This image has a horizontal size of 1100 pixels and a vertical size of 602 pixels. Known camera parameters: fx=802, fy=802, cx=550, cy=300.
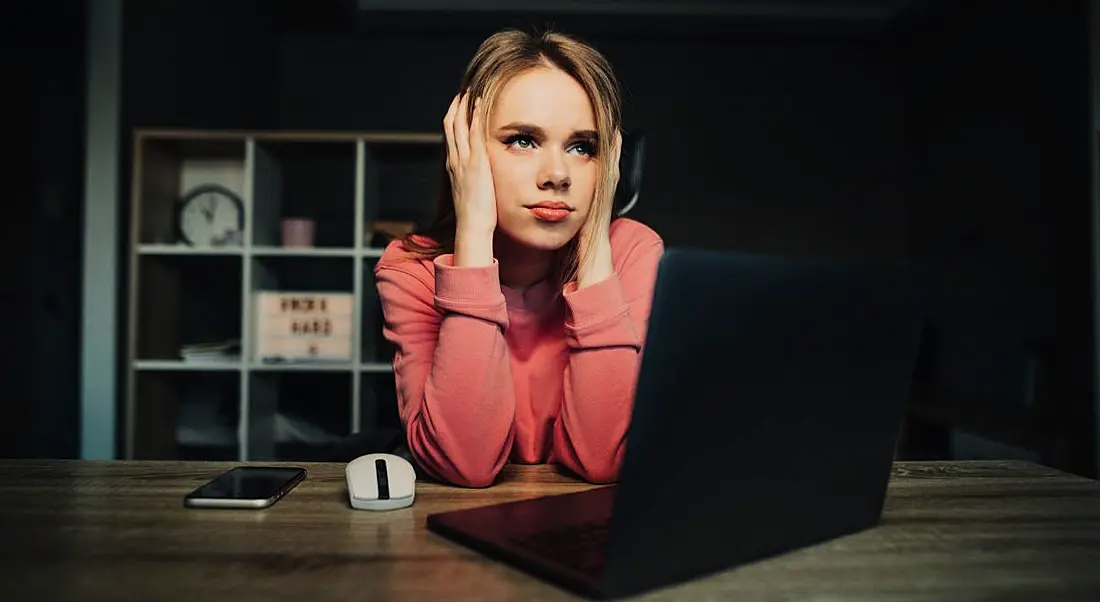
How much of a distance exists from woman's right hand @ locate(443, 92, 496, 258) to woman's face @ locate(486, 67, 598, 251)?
2cm

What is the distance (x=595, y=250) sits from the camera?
107 cm

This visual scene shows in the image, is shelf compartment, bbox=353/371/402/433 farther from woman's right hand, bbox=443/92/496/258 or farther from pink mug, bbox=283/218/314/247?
woman's right hand, bbox=443/92/496/258

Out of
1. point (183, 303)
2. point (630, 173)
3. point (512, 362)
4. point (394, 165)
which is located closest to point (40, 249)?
point (183, 303)

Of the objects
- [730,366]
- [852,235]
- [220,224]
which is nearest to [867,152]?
[852,235]

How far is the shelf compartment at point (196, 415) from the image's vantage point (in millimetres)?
2898

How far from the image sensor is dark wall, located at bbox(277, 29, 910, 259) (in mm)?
4660

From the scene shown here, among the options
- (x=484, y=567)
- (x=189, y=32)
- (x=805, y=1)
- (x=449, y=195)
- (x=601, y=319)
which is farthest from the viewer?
(x=805, y=1)

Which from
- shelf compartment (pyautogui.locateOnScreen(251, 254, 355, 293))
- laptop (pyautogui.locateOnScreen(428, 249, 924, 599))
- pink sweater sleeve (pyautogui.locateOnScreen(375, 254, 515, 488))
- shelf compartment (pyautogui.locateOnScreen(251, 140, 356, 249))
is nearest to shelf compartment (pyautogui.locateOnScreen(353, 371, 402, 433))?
shelf compartment (pyautogui.locateOnScreen(251, 140, 356, 249))

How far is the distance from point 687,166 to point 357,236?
243 centimetres

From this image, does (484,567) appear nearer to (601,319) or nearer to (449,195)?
(601,319)

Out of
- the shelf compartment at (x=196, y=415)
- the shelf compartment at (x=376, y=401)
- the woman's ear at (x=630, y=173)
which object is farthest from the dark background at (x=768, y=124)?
the woman's ear at (x=630, y=173)

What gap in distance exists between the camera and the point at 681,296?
18.1 inches

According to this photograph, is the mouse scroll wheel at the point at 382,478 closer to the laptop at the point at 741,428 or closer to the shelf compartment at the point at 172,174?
the laptop at the point at 741,428

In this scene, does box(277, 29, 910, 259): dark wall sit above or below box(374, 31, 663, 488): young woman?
above
